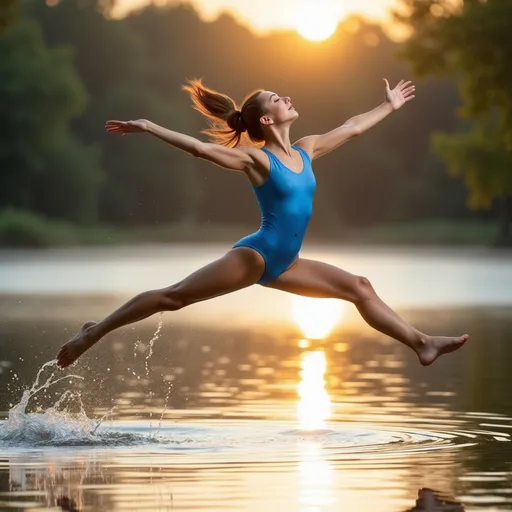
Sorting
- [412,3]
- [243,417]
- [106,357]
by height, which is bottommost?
[243,417]

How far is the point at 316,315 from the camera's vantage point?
2916cm

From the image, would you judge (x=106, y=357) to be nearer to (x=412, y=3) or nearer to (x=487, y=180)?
(x=412, y=3)

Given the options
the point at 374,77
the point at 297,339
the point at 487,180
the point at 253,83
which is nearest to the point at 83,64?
the point at 253,83

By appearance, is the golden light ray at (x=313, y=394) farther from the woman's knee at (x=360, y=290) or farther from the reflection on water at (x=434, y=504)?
the reflection on water at (x=434, y=504)

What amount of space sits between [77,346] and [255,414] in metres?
1.81

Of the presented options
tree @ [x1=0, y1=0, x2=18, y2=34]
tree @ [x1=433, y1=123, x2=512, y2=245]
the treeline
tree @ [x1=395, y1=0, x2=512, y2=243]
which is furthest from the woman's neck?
the treeline

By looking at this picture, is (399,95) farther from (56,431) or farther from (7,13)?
(7,13)

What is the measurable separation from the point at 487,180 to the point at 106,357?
42.3m

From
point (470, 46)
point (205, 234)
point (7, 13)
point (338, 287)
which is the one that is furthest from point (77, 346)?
point (205, 234)

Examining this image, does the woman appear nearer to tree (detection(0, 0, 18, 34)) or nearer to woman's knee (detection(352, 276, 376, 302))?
woman's knee (detection(352, 276, 376, 302))

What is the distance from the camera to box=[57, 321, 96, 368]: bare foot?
12883mm

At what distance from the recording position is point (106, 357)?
2061 cm

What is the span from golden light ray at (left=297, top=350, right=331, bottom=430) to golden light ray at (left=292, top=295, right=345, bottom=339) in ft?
13.8

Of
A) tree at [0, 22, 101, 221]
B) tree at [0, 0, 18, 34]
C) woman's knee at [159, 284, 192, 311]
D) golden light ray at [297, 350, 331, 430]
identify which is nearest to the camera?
woman's knee at [159, 284, 192, 311]
